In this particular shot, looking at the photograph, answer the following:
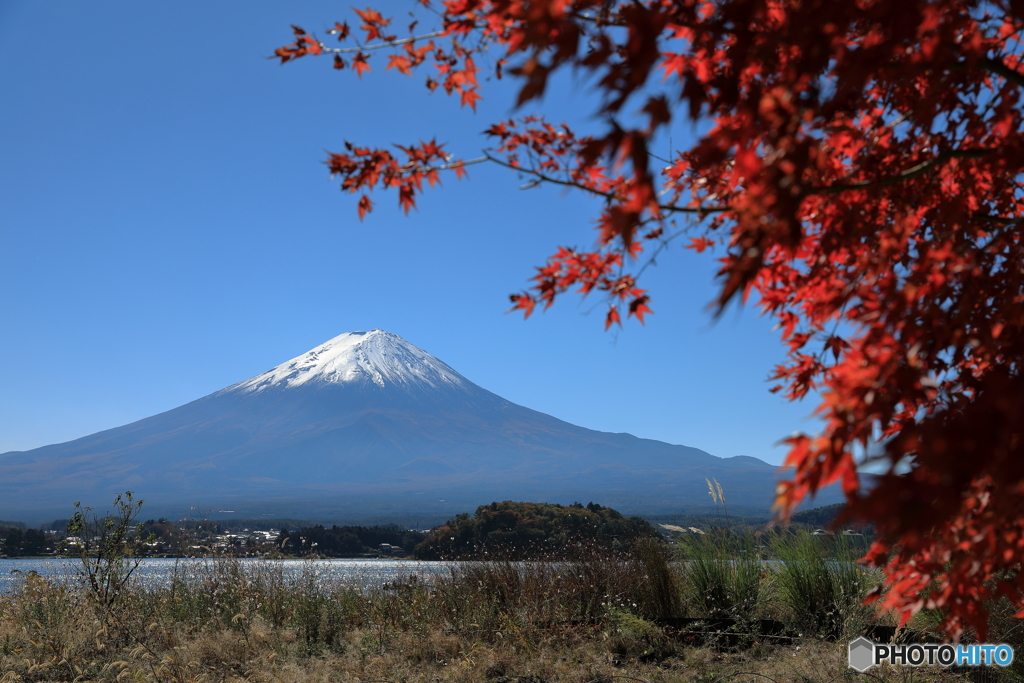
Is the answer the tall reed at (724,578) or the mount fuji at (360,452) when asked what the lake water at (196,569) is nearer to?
the tall reed at (724,578)

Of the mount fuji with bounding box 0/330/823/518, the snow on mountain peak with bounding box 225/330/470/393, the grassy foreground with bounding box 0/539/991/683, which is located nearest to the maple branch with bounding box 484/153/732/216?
the grassy foreground with bounding box 0/539/991/683

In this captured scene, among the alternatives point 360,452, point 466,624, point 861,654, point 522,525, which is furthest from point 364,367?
point 861,654

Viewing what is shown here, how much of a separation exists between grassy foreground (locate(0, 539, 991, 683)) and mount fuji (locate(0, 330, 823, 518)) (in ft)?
383

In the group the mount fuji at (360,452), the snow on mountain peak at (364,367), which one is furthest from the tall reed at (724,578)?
the snow on mountain peak at (364,367)

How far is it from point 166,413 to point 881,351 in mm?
184246

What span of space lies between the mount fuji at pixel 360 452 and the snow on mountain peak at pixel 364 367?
0.41m

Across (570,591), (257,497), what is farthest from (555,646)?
(257,497)

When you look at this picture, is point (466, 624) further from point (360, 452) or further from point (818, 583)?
point (360, 452)

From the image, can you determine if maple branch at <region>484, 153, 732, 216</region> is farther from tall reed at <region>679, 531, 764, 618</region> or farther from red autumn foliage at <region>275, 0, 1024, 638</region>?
tall reed at <region>679, 531, 764, 618</region>

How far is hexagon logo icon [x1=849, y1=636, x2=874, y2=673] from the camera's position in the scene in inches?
183

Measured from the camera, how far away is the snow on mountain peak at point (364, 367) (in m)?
167

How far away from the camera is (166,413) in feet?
523

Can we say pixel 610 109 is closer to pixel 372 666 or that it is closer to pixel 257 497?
pixel 372 666

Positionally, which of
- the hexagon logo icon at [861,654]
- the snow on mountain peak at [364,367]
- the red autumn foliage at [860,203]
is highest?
the snow on mountain peak at [364,367]
